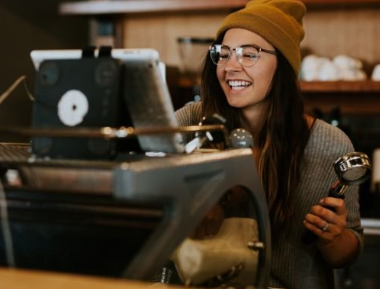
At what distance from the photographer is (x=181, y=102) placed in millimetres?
2734

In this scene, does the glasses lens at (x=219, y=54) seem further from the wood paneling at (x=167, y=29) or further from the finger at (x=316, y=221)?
the wood paneling at (x=167, y=29)

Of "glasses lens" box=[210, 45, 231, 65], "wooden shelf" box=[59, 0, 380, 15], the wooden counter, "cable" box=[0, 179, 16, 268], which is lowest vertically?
"cable" box=[0, 179, 16, 268]

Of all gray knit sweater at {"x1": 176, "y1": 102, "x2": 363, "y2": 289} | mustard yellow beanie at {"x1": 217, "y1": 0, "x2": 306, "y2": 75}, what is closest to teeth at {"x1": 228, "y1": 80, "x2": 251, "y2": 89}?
mustard yellow beanie at {"x1": 217, "y1": 0, "x2": 306, "y2": 75}

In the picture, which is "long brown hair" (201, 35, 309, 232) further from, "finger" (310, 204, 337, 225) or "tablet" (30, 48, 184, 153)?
"tablet" (30, 48, 184, 153)

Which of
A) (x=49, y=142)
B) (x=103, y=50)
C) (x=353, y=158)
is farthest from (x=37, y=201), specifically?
(x=353, y=158)

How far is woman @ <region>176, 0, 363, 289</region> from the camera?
55.3 inches

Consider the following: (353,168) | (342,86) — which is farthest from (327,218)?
(342,86)

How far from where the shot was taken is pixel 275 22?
55.6 inches

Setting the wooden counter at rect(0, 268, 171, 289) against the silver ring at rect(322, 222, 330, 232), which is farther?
the silver ring at rect(322, 222, 330, 232)

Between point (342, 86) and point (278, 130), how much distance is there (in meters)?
1.01

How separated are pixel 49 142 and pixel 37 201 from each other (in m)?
0.08

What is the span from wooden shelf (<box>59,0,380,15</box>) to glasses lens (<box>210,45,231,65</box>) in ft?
3.23

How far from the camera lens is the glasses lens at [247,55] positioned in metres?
1.44

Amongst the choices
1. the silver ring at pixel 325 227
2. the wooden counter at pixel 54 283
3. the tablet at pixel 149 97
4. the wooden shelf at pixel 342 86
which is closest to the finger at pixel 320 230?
the silver ring at pixel 325 227
